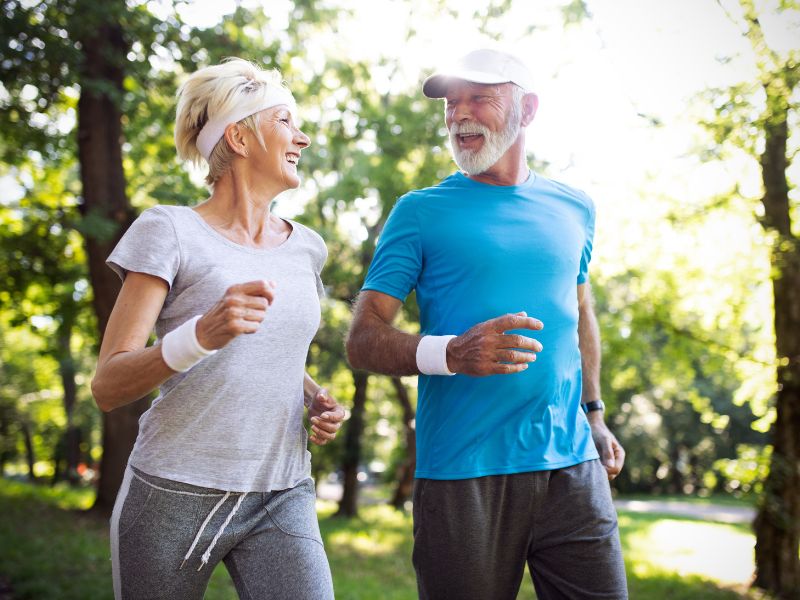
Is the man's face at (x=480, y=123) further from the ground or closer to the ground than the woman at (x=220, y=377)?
further from the ground

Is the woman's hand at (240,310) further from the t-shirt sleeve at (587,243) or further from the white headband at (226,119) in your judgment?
the t-shirt sleeve at (587,243)

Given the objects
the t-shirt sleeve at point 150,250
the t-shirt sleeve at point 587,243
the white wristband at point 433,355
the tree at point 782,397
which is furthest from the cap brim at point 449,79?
the tree at point 782,397

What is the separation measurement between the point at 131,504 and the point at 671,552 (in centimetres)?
1458

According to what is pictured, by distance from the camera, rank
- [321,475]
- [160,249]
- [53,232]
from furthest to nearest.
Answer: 1. [321,475]
2. [53,232]
3. [160,249]

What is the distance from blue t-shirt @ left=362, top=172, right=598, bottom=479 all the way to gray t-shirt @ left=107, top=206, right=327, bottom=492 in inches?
19.8

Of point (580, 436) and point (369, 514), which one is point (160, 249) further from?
point (369, 514)

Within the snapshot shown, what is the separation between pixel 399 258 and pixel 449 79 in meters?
0.76

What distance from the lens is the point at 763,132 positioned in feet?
22.4

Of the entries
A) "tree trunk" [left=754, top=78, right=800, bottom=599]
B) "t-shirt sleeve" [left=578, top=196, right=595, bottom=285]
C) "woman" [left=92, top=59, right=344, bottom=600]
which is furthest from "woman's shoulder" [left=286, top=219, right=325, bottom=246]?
"tree trunk" [left=754, top=78, right=800, bottom=599]

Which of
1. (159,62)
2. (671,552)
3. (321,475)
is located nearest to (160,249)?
(159,62)

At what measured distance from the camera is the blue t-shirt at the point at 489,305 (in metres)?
2.75

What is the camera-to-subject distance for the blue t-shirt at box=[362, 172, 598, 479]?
2.75 meters

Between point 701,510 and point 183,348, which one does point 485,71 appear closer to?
point 183,348

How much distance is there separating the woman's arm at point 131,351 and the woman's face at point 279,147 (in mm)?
618
